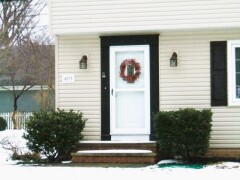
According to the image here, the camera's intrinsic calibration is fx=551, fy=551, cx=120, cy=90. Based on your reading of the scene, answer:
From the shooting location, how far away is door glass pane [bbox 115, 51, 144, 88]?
489 inches

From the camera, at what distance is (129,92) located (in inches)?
491

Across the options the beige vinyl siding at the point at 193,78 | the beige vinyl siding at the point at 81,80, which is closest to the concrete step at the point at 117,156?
the beige vinyl siding at the point at 81,80

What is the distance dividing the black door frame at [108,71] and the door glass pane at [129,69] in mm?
223

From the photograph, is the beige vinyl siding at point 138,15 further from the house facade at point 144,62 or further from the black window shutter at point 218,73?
the black window shutter at point 218,73

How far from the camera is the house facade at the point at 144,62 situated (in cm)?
1188

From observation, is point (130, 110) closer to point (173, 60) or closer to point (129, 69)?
point (129, 69)

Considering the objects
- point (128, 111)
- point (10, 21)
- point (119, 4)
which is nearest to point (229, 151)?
point (128, 111)

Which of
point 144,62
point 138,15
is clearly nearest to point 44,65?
point 144,62

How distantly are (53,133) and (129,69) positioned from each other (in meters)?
2.29

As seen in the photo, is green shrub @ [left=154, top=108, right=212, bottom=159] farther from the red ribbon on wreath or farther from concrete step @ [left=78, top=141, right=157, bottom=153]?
the red ribbon on wreath

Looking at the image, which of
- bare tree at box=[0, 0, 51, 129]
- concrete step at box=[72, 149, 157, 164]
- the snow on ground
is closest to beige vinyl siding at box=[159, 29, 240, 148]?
the snow on ground

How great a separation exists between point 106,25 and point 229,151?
12.5ft

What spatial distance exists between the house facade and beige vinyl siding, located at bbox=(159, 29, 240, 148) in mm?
22

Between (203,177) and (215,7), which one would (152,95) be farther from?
(203,177)
